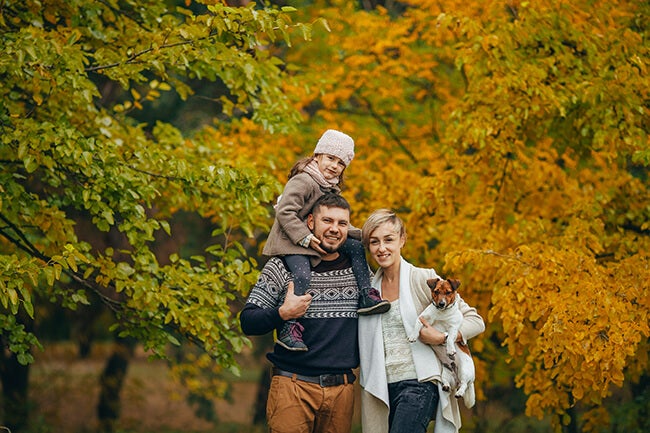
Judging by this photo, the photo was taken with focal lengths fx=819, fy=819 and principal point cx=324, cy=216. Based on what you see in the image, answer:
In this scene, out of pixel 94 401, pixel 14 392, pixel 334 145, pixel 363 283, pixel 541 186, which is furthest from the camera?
pixel 94 401

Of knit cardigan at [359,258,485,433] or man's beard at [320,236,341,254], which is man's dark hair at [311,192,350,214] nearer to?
man's beard at [320,236,341,254]

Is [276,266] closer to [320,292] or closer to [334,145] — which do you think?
[320,292]

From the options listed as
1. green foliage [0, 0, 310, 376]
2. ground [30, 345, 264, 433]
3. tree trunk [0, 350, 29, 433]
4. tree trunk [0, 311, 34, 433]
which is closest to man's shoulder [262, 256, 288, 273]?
green foliage [0, 0, 310, 376]

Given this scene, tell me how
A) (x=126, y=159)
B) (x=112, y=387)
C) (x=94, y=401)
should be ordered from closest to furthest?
1. (x=126, y=159)
2. (x=112, y=387)
3. (x=94, y=401)

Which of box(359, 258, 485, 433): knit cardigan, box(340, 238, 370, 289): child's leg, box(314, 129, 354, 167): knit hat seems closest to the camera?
box(359, 258, 485, 433): knit cardigan

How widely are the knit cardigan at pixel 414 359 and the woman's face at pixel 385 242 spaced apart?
0.40 feet

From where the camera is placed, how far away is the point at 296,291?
411 centimetres

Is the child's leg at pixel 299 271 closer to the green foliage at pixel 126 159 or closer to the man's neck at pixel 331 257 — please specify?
the man's neck at pixel 331 257

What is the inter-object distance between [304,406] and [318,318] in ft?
1.45

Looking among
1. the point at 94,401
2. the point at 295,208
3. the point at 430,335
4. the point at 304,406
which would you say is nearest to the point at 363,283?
the point at 430,335

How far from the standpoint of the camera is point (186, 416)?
67.1 ft

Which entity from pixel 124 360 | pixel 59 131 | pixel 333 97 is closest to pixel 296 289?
pixel 59 131

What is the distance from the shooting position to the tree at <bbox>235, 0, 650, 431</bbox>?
541 cm

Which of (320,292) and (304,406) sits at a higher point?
(320,292)
